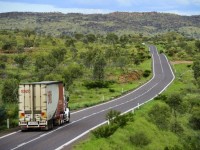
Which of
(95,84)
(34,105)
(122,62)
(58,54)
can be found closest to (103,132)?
(34,105)

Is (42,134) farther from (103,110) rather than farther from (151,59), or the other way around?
(151,59)

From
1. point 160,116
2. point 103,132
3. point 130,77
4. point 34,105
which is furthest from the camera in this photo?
point 130,77

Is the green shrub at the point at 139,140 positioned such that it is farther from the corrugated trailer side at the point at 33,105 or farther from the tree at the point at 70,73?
the tree at the point at 70,73

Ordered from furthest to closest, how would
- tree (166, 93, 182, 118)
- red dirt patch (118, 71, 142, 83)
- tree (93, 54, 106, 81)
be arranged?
red dirt patch (118, 71, 142, 83) < tree (93, 54, 106, 81) < tree (166, 93, 182, 118)

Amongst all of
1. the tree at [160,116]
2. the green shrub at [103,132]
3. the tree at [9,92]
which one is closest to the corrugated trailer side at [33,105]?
the green shrub at [103,132]

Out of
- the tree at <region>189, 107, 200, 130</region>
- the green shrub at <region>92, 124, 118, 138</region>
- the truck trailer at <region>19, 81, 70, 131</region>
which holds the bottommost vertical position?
the tree at <region>189, 107, 200, 130</region>

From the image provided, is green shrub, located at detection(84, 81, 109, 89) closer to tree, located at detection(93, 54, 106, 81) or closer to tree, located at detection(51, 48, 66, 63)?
tree, located at detection(93, 54, 106, 81)

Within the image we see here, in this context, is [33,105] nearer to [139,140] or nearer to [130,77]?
[139,140]

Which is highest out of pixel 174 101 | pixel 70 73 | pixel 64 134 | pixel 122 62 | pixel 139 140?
pixel 122 62

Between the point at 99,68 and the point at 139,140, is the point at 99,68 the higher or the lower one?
the higher one

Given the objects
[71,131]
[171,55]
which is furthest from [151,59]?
[71,131]

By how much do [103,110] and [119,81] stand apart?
3929 centimetres

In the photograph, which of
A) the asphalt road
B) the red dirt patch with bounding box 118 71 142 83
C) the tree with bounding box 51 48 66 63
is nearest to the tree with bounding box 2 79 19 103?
the asphalt road

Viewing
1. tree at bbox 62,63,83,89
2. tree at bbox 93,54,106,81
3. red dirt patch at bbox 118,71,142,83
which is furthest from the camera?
red dirt patch at bbox 118,71,142,83
